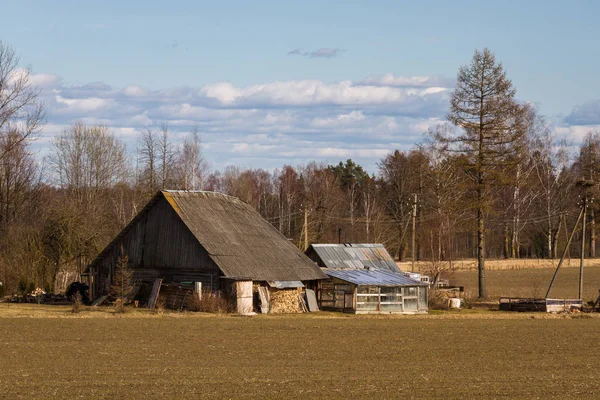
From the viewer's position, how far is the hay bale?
145 feet

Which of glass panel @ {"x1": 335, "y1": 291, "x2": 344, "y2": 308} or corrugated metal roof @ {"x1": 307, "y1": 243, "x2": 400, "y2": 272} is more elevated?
corrugated metal roof @ {"x1": 307, "y1": 243, "x2": 400, "y2": 272}

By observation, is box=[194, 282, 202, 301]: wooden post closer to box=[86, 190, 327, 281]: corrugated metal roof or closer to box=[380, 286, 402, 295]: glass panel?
box=[86, 190, 327, 281]: corrugated metal roof

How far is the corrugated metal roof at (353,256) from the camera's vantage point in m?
52.0

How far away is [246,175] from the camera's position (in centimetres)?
12250

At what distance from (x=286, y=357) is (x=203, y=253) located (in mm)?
18079

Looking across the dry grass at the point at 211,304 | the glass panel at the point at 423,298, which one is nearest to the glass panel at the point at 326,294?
the glass panel at the point at 423,298

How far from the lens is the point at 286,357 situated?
26.3 meters

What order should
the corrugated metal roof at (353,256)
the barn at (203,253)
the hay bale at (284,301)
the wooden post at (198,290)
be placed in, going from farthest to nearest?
the corrugated metal roof at (353,256)
the hay bale at (284,301)
the barn at (203,253)
the wooden post at (198,290)

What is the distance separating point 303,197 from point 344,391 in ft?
276

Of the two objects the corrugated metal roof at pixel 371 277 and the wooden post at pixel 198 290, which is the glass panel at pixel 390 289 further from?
the wooden post at pixel 198 290

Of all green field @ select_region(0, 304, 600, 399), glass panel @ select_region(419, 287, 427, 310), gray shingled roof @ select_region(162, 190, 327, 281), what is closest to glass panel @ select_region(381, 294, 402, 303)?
glass panel @ select_region(419, 287, 427, 310)

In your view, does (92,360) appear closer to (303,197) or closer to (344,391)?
(344,391)

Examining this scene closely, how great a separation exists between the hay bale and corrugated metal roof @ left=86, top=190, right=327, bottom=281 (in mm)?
696

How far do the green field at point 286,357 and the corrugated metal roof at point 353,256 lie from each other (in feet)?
36.8
